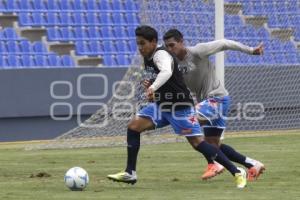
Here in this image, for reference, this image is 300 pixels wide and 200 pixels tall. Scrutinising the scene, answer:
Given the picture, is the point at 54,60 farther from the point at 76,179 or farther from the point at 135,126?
the point at 76,179

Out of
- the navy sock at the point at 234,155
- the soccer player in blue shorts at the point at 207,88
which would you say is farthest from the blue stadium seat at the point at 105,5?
the navy sock at the point at 234,155

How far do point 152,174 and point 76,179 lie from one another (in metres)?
2.47

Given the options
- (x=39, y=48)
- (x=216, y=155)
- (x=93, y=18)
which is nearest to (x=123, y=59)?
(x=93, y=18)

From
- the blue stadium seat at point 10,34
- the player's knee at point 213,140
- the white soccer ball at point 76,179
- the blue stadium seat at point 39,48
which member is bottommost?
the white soccer ball at point 76,179

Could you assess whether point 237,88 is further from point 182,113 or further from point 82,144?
point 182,113

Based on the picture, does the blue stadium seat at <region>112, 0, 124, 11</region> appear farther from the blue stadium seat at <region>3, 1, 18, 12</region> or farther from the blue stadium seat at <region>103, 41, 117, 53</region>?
the blue stadium seat at <region>3, 1, 18, 12</region>

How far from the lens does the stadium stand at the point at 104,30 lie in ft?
76.7

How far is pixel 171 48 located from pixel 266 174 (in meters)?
2.21

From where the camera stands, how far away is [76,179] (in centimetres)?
998

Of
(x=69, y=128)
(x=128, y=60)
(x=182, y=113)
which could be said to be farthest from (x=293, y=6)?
(x=182, y=113)

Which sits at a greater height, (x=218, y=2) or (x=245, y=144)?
(x=218, y=2)

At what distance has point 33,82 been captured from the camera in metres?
22.2

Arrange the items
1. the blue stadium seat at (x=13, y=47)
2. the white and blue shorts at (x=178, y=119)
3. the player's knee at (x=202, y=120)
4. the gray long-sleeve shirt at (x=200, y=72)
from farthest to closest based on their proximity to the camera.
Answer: the blue stadium seat at (x=13, y=47) → the player's knee at (x=202, y=120) → the gray long-sleeve shirt at (x=200, y=72) → the white and blue shorts at (x=178, y=119)

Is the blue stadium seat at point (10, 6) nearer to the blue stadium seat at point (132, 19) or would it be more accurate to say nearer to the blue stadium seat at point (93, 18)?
the blue stadium seat at point (93, 18)
